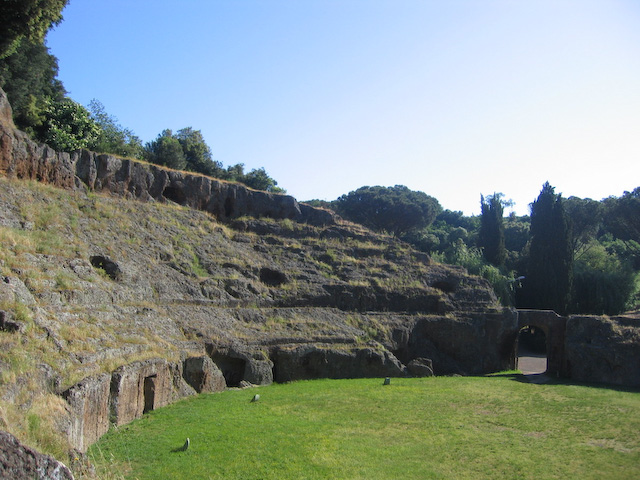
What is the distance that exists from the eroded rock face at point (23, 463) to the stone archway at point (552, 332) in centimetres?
2363

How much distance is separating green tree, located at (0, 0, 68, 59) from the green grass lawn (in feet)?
56.9

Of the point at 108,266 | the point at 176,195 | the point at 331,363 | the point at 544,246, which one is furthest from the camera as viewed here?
the point at 544,246

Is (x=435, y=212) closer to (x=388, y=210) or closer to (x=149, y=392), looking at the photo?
(x=388, y=210)

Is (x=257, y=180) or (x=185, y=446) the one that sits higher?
(x=257, y=180)

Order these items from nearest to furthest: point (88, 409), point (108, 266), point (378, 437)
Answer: point (88, 409) → point (378, 437) → point (108, 266)

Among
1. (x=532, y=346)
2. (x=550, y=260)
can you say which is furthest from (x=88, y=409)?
(x=550, y=260)

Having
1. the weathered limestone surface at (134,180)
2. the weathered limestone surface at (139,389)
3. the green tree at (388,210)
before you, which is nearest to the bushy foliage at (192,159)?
the weathered limestone surface at (134,180)

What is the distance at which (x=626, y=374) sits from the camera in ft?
70.7

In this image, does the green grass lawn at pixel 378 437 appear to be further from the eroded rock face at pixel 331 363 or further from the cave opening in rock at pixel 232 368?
→ the eroded rock face at pixel 331 363

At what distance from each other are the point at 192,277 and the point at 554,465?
16.7 metres

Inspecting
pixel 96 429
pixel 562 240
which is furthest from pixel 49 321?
pixel 562 240

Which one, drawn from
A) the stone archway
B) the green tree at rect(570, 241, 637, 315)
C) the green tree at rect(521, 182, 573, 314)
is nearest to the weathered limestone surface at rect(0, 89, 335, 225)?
the stone archway

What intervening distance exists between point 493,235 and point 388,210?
12.7 metres

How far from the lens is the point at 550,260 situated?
40469 mm
